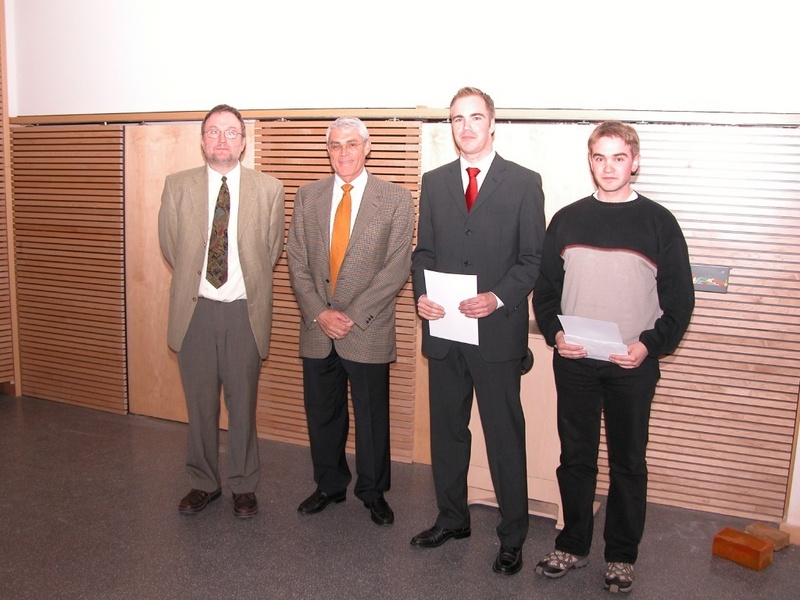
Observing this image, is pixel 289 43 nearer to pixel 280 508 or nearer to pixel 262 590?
pixel 280 508

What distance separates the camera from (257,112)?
495 centimetres

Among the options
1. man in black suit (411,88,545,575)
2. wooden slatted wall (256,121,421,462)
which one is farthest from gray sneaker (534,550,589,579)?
wooden slatted wall (256,121,421,462)

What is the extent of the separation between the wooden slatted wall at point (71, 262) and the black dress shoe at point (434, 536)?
9.96 ft

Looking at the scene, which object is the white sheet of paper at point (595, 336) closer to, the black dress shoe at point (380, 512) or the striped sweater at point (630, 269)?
the striped sweater at point (630, 269)

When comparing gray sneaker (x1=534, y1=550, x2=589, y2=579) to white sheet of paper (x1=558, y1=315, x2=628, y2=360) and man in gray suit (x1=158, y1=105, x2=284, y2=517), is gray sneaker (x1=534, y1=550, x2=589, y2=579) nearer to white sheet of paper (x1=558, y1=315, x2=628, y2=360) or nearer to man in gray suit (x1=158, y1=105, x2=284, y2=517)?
white sheet of paper (x1=558, y1=315, x2=628, y2=360)

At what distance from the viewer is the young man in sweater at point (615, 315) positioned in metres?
3.06

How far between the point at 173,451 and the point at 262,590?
1.88 metres

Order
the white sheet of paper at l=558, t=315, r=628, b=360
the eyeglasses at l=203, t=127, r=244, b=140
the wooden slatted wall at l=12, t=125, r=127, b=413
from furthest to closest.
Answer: the wooden slatted wall at l=12, t=125, r=127, b=413
the eyeglasses at l=203, t=127, r=244, b=140
the white sheet of paper at l=558, t=315, r=628, b=360

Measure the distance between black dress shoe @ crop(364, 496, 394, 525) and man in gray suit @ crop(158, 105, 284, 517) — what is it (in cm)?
62

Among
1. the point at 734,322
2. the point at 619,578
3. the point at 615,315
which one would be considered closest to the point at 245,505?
the point at 619,578

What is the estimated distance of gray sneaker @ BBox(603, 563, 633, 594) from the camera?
3.23 m

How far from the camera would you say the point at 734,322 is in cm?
404

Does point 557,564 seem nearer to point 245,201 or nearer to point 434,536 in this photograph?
point 434,536

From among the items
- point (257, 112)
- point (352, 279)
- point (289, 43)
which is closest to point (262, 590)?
point (352, 279)
